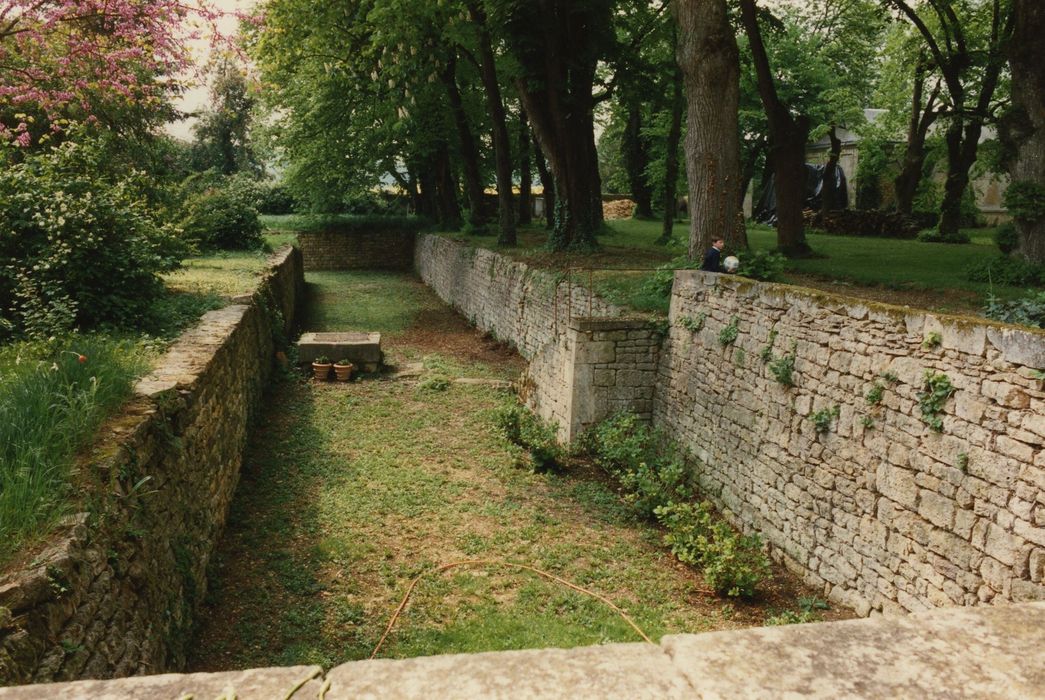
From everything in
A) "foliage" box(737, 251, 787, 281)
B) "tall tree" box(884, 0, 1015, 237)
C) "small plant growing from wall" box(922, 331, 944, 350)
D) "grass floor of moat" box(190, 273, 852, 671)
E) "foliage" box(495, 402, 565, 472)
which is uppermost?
"tall tree" box(884, 0, 1015, 237)

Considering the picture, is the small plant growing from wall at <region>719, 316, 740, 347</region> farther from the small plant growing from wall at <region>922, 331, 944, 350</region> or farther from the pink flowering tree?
the pink flowering tree

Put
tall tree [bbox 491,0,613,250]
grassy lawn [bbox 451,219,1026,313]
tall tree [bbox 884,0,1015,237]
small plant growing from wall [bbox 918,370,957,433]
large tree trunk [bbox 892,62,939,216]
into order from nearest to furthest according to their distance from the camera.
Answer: small plant growing from wall [bbox 918,370,957,433]
grassy lawn [bbox 451,219,1026,313]
tall tree [bbox 491,0,613,250]
tall tree [bbox 884,0,1015,237]
large tree trunk [bbox 892,62,939,216]

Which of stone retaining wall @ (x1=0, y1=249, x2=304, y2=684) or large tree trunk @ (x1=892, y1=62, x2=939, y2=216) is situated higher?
large tree trunk @ (x1=892, y1=62, x2=939, y2=216)

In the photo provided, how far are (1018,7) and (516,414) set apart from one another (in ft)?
30.1

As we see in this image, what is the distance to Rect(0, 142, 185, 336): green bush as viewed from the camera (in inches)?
269

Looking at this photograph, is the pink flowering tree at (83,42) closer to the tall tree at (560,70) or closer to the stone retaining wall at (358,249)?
the tall tree at (560,70)

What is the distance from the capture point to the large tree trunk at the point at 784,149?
542 inches

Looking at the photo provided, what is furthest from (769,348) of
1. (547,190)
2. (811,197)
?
(811,197)

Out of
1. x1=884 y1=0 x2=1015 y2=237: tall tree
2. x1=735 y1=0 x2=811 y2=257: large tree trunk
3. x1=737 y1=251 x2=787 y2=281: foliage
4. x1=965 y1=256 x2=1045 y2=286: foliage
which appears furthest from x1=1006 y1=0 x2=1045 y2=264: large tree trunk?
x1=884 y1=0 x2=1015 y2=237: tall tree

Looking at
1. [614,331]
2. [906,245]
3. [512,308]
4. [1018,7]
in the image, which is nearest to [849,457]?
[614,331]

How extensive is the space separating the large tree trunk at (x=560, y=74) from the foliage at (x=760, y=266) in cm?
795

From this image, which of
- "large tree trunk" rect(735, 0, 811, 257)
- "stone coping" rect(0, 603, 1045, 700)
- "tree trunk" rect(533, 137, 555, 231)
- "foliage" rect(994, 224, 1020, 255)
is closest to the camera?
"stone coping" rect(0, 603, 1045, 700)

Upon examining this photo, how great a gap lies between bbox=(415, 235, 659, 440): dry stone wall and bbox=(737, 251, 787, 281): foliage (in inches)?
56.6

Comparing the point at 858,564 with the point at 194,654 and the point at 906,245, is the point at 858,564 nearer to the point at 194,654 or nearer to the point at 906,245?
the point at 194,654
